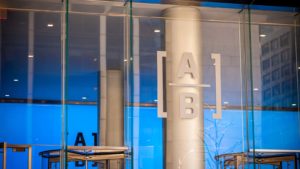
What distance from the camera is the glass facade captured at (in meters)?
4.35

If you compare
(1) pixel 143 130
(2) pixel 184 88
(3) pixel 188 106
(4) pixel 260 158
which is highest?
(2) pixel 184 88

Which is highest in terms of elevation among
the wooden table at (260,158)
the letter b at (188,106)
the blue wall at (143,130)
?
the letter b at (188,106)

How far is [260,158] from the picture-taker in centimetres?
420

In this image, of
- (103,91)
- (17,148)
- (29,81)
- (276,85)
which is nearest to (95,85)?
(103,91)

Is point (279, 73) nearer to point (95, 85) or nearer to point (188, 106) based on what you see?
point (188, 106)

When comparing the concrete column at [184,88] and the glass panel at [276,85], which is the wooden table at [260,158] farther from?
the concrete column at [184,88]

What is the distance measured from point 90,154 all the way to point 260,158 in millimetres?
1309

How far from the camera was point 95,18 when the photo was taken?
16.1 feet

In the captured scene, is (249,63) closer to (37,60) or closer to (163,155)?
(163,155)

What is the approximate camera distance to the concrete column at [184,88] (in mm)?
4312

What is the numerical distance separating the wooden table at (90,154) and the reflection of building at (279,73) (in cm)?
120

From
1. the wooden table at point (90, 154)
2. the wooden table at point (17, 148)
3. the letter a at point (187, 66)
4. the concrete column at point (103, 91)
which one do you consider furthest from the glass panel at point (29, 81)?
the letter a at point (187, 66)

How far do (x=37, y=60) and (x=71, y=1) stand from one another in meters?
0.66

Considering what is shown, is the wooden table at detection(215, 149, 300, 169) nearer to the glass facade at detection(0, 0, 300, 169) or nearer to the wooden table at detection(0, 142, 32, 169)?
the glass facade at detection(0, 0, 300, 169)
